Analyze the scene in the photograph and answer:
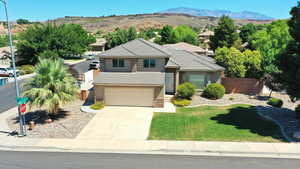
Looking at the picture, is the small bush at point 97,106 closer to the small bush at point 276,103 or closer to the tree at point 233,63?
the tree at point 233,63

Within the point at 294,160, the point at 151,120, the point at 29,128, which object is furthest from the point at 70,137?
the point at 294,160

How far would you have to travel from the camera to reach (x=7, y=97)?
896 inches

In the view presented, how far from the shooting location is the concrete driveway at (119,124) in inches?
533

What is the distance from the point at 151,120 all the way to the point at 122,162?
5946 millimetres

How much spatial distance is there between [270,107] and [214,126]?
26.2ft

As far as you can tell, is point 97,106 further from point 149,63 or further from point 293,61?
point 293,61

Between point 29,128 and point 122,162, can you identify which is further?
point 29,128

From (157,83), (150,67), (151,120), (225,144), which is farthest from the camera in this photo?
(150,67)

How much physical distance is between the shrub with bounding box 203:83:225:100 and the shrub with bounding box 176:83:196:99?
1.58 meters

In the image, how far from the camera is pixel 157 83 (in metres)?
18.7

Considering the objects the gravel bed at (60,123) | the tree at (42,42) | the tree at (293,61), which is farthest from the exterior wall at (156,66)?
the tree at (42,42)

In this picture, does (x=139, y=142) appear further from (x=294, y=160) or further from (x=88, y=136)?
(x=294, y=160)

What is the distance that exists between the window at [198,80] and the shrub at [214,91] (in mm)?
1021

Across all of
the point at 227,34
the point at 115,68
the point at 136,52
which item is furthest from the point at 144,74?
the point at 227,34
